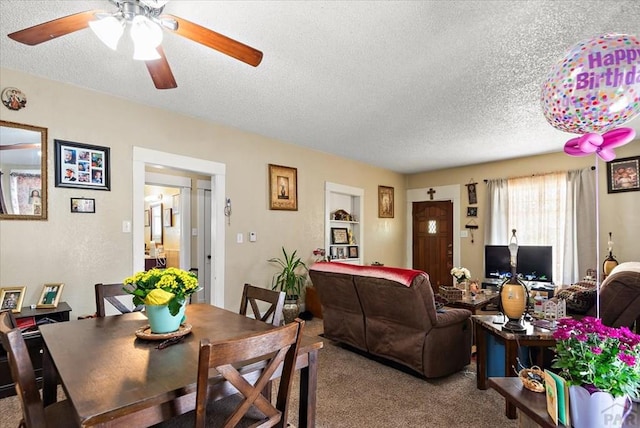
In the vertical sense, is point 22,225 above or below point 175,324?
above

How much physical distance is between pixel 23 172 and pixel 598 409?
392 cm

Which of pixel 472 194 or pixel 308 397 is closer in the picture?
pixel 308 397

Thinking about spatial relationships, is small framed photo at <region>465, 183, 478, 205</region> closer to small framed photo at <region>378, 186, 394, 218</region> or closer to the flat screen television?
the flat screen television

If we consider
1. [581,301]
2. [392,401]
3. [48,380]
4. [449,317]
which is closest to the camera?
[48,380]

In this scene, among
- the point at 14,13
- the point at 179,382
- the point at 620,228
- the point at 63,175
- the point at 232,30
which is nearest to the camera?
the point at 179,382

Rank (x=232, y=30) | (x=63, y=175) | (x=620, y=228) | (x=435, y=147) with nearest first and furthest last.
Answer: (x=232, y=30) → (x=63, y=175) → (x=620, y=228) → (x=435, y=147)

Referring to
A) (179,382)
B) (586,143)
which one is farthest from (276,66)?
(179,382)

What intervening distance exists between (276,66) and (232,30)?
0.52 metres

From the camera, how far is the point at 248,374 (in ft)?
4.14

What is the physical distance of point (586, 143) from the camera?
5.38 ft

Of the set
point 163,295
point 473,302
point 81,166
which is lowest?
point 473,302

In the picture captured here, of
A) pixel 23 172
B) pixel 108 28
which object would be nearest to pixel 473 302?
pixel 108 28

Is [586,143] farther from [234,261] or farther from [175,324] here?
[234,261]

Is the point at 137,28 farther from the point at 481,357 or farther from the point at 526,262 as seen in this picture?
the point at 526,262
